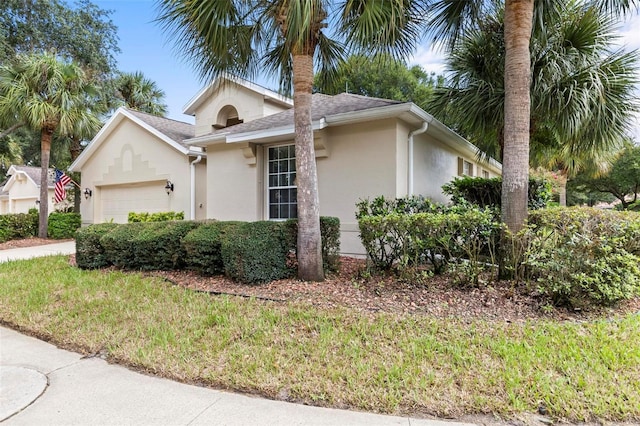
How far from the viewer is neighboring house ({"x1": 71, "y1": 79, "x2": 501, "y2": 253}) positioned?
8.30m

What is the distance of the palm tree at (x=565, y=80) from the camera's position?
748 cm

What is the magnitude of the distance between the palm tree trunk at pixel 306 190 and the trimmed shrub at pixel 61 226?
561 inches

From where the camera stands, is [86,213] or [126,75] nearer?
[86,213]

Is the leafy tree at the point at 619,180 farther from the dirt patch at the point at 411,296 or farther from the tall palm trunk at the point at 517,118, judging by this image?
the dirt patch at the point at 411,296

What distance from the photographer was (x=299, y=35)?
503cm

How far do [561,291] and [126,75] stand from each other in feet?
80.0

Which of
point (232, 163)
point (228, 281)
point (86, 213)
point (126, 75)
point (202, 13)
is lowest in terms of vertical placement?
point (228, 281)

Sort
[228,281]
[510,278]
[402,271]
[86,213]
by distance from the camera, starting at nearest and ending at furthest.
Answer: [510,278] < [402,271] < [228,281] < [86,213]

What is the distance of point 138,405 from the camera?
111 inches

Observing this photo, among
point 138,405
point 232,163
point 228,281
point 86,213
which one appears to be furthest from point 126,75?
point 138,405

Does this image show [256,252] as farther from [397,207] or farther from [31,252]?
[31,252]

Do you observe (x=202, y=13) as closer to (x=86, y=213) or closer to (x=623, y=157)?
(x=86, y=213)

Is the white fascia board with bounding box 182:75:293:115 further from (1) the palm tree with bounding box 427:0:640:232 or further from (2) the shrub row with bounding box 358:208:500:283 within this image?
(2) the shrub row with bounding box 358:208:500:283

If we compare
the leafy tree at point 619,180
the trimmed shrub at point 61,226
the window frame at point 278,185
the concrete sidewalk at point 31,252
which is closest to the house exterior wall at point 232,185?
the window frame at point 278,185
